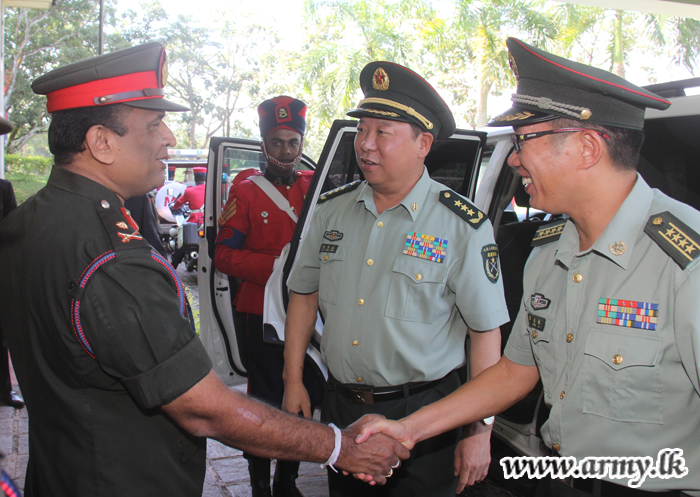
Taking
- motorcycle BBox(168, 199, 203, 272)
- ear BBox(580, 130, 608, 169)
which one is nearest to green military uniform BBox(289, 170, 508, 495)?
ear BBox(580, 130, 608, 169)

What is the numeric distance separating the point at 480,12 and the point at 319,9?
616 centimetres

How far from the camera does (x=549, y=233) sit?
1.70 metres

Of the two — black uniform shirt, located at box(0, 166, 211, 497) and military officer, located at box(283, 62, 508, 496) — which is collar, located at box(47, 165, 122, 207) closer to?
black uniform shirt, located at box(0, 166, 211, 497)

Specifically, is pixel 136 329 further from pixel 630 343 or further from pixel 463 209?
pixel 463 209

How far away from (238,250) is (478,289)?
5.38 ft

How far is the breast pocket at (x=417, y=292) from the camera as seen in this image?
2027 millimetres

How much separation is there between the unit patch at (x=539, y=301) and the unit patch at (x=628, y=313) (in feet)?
0.63

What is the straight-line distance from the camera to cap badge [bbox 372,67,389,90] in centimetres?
229

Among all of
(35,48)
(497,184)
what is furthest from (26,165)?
(497,184)

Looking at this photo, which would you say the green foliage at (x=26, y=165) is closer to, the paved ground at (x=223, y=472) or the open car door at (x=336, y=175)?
the paved ground at (x=223, y=472)

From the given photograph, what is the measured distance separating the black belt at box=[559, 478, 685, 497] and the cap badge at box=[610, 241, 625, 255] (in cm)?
58

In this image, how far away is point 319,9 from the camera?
64.4 feet

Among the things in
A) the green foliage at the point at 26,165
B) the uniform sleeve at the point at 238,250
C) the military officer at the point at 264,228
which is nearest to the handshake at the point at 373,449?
the military officer at the point at 264,228

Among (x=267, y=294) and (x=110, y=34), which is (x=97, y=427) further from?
(x=110, y=34)
